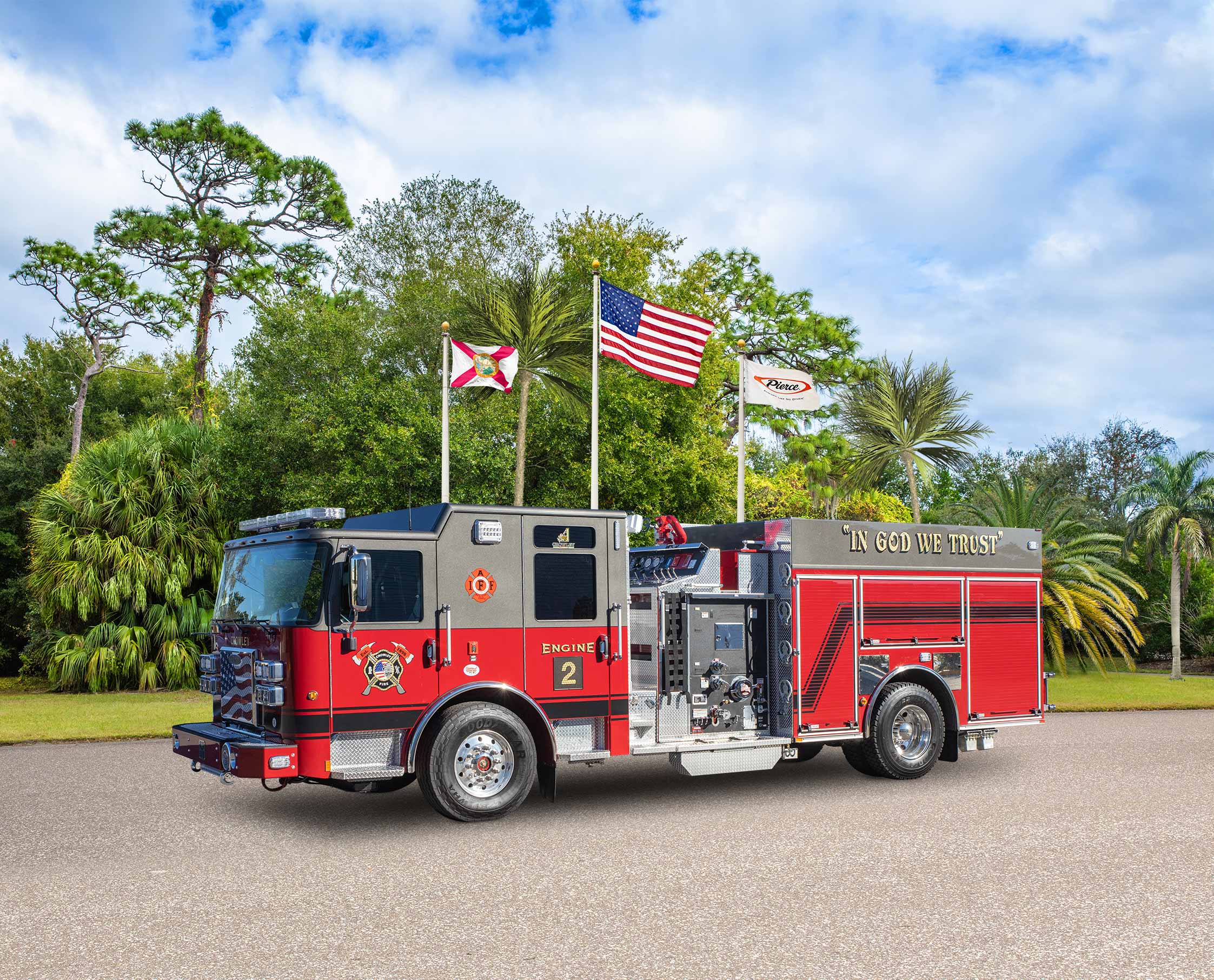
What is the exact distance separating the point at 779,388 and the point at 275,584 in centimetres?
964

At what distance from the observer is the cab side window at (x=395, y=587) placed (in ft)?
28.6

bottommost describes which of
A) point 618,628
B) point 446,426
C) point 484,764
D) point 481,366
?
point 484,764

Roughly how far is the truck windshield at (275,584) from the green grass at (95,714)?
565 cm

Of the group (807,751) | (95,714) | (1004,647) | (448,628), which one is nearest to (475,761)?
(448,628)

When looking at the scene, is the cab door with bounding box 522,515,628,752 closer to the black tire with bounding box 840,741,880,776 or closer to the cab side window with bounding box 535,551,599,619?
the cab side window with bounding box 535,551,599,619

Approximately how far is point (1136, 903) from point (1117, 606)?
19.4 m

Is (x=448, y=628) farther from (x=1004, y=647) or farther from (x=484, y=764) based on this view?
(x=1004, y=647)

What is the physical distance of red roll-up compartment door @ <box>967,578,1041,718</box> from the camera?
11.9 metres

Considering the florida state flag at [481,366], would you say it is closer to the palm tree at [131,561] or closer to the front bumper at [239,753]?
the front bumper at [239,753]

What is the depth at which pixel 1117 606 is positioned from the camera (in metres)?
24.2

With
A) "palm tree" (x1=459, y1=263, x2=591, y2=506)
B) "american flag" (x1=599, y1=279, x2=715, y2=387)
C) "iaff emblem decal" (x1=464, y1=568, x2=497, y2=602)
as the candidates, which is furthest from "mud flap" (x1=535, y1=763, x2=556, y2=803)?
"palm tree" (x1=459, y1=263, x2=591, y2=506)

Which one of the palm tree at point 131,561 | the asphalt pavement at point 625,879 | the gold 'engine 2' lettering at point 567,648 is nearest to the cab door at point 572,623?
the gold 'engine 2' lettering at point 567,648

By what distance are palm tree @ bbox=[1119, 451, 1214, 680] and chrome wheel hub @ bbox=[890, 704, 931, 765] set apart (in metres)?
16.7

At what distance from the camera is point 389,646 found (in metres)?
8.70
